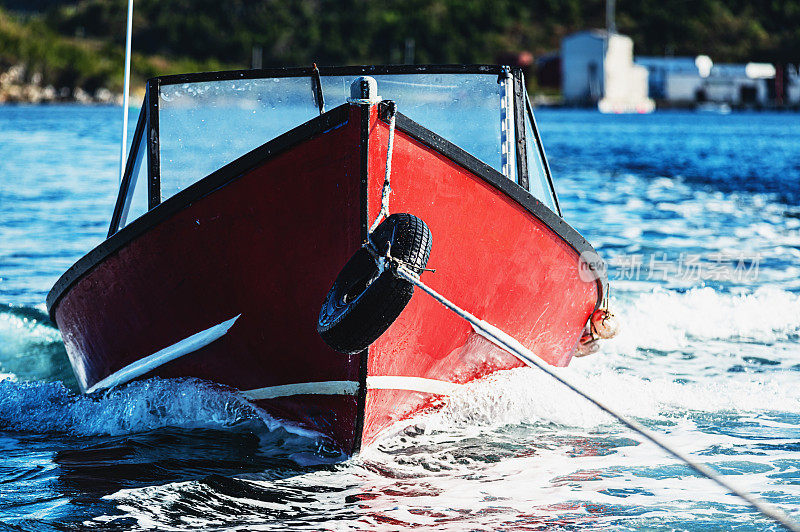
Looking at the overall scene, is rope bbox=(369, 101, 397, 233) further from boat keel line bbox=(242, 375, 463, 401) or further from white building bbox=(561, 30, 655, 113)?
white building bbox=(561, 30, 655, 113)

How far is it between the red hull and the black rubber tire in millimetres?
240

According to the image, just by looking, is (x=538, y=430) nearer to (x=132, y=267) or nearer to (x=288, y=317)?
Answer: (x=288, y=317)

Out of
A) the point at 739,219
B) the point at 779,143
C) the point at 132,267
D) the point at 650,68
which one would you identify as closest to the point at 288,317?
the point at 132,267

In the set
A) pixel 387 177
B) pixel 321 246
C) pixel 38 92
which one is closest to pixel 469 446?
pixel 321 246

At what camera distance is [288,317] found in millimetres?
5613

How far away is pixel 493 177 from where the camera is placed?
5.57m

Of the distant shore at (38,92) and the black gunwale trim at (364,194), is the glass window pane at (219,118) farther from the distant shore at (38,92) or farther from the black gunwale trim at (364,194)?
the distant shore at (38,92)

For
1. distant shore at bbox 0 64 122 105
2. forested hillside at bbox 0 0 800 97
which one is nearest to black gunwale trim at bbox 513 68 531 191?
distant shore at bbox 0 64 122 105

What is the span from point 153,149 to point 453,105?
6.15 ft

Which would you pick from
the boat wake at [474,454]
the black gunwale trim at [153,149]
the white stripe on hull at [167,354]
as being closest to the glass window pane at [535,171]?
the boat wake at [474,454]


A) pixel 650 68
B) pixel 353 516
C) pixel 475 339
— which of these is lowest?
pixel 353 516

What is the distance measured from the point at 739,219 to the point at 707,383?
10280 mm

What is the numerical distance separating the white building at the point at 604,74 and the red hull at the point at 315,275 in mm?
87583

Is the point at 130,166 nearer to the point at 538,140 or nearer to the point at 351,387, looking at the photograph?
the point at 351,387
